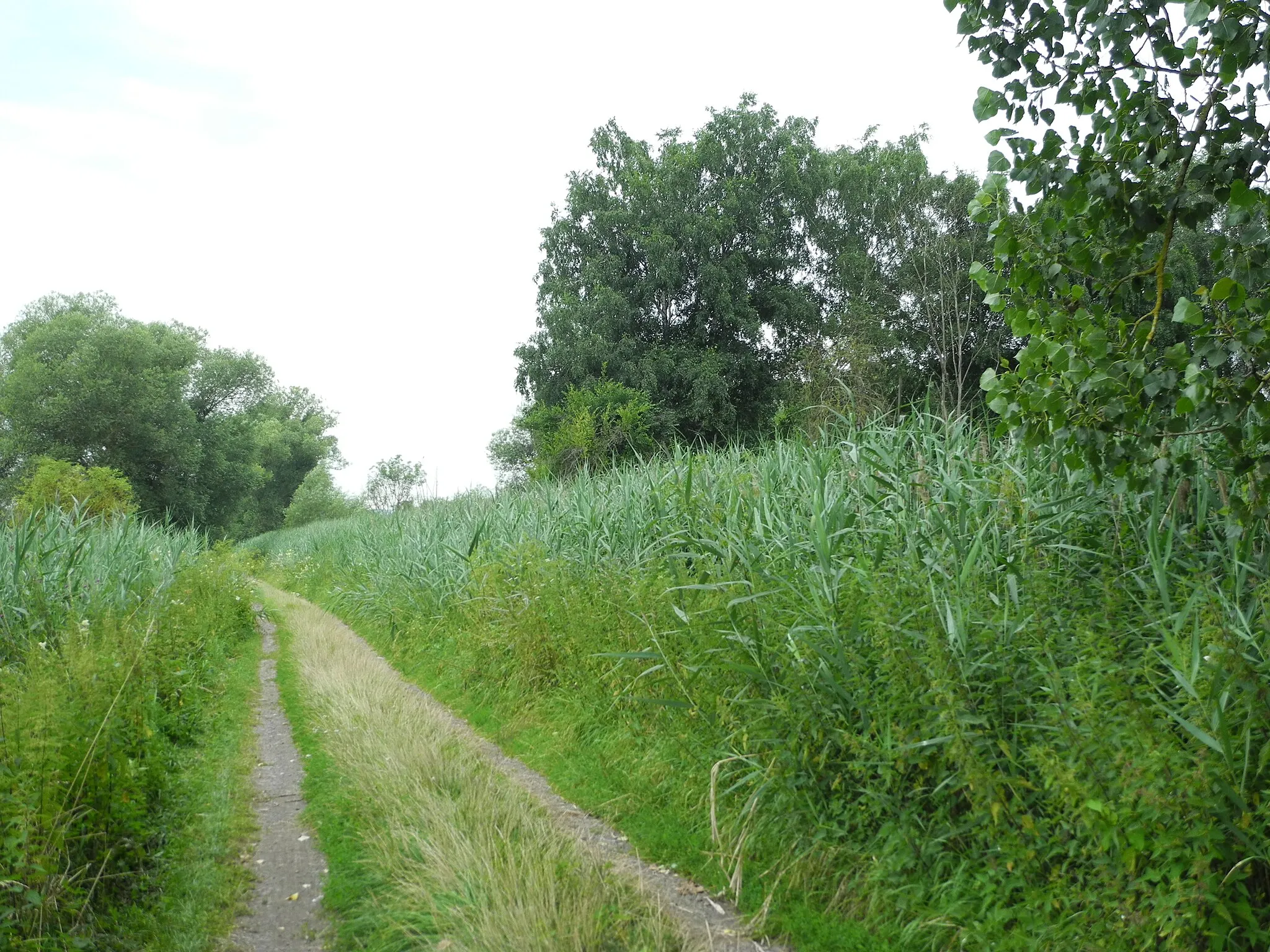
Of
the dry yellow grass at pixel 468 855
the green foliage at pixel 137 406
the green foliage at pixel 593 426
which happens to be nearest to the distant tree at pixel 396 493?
the green foliage at pixel 593 426

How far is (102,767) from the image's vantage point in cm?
418

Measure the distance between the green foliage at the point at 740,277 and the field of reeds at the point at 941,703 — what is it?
73.0 ft

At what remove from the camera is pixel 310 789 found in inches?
247

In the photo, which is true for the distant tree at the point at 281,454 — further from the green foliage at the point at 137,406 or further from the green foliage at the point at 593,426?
the green foliage at the point at 593,426

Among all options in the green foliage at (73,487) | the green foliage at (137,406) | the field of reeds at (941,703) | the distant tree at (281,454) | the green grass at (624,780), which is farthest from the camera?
the distant tree at (281,454)

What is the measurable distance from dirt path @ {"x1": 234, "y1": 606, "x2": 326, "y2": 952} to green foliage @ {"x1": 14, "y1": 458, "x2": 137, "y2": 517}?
2037cm

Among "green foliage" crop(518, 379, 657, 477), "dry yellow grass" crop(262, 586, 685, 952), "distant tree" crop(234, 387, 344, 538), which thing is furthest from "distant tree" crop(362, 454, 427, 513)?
"distant tree" crop(234, 387, 344, 538)

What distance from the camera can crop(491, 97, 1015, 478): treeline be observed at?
28.9 m

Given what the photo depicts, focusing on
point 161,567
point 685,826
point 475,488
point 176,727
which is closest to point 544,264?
point 475,488

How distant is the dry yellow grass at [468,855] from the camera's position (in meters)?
3.55

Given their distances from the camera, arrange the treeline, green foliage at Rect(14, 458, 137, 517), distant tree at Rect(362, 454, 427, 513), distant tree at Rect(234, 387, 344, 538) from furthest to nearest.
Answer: distant tree at Rect(234, 387, 344, 538) < the treeline < green foliage at Rect(14, 458, 137, 517) < distant tree at Rect(362, 454, 427, 513)

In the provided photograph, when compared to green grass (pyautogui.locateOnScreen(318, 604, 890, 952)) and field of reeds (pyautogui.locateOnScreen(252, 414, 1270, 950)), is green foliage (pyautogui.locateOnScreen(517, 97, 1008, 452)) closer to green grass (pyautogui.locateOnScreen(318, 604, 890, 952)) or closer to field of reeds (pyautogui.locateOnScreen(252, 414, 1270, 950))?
green grass (pyautogui.locateOnScreen(318, 604, 890, 952))

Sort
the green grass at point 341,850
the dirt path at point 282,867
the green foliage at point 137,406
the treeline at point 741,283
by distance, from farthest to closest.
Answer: the green foliage at point 137,406 → the treeline at point 741,283 → the dirt path at point 282,867 → the green grass at point 341,850

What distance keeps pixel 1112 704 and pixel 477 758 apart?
14.6 feet
